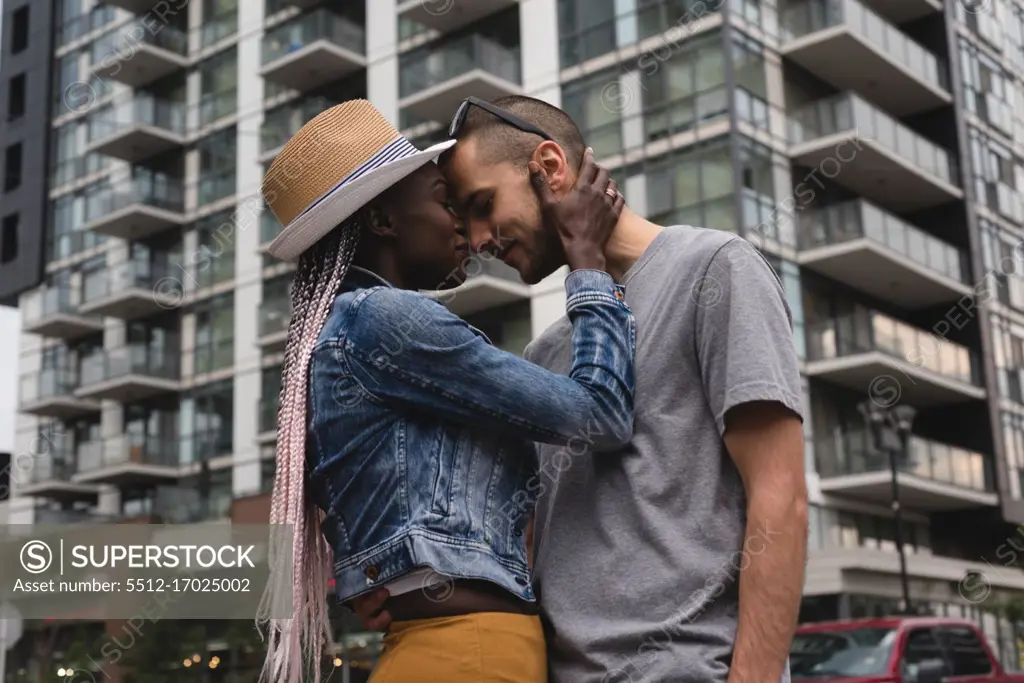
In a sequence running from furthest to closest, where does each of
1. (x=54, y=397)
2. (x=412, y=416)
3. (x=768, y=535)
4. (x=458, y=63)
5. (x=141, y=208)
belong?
1. (x=54, y=397)
2. (x=141, y=208)
3. (x=458, y=63)
4. (x=412, y=416)
5. (x=768, y=535)

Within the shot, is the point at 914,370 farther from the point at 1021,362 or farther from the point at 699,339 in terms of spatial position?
the point at 699,339

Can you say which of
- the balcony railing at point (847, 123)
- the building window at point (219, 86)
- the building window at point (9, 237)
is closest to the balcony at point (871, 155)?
the balcony railing at point (847, 123)

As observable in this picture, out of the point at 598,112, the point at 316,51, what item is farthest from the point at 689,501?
the point at 316,51

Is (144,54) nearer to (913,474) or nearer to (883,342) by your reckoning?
(883,342)

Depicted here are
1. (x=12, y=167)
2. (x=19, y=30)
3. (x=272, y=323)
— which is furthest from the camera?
(x=272, y=323)

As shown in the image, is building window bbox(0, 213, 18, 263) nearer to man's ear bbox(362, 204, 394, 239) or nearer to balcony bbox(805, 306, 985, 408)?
man's ear bbox(362, 204, 394, 239)

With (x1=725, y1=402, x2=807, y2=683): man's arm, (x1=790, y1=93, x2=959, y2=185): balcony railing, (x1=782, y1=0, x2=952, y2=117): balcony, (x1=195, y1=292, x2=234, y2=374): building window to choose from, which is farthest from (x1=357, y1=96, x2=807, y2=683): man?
(x1=195, y1=292, x2=234, y2=374): building window

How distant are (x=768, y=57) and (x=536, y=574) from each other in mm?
30081

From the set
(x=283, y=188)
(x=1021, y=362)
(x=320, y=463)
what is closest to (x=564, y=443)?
(x=320, y=463)

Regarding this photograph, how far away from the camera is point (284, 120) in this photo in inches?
1485

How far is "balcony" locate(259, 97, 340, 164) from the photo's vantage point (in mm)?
37250

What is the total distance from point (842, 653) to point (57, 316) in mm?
38230

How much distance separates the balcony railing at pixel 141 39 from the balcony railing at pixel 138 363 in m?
9.40

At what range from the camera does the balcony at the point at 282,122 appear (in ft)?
122
